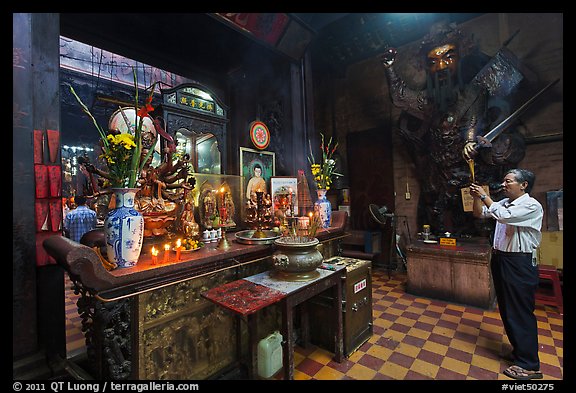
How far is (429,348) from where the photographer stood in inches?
131

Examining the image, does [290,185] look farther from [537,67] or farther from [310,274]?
[537,67]

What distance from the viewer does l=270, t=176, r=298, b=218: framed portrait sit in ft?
15.5

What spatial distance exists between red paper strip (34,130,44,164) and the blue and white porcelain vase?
40.7 inches

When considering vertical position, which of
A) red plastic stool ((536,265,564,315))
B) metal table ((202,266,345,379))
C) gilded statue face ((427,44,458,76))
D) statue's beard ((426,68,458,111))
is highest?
gilded statue face ((427,44,458,76))

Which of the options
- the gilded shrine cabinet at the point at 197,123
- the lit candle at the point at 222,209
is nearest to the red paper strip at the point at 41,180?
the lit candle at the point at 222,209

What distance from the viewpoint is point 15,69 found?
97.7 inches

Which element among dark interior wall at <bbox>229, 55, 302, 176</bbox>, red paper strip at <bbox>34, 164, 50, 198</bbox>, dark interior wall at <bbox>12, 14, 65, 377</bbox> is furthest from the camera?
dark interior wall at <bbox>229, 55, 302, 176</bbox>

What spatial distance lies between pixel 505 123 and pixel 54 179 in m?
7.35

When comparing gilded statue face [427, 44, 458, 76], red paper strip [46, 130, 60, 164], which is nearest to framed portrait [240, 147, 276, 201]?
red paper strip [46, 130, 60, 164]

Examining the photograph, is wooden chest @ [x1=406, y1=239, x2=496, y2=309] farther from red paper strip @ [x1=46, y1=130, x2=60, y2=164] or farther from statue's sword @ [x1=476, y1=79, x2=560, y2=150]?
red paper strip @ [x1=46, y1=130, x2=60, y2=164]

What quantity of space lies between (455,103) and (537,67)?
5.48ft

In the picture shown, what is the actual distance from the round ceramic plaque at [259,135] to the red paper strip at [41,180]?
334 cm

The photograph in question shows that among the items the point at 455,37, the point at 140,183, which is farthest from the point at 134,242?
the point at 455,37

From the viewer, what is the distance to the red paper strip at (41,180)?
2.54 m
